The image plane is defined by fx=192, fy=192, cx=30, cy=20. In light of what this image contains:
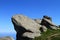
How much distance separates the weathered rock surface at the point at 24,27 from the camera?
45031 millimetres

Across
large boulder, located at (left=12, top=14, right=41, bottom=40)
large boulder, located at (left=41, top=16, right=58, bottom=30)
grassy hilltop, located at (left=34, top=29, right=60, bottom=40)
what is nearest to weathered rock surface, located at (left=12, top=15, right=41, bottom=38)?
large boulder, located at (left=12, top=14, right=41, bottom=40)

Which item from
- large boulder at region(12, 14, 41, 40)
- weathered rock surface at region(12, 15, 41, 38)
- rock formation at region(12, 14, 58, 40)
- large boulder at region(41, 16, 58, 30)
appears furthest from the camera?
large boulder at region(41, 16, 58, 30)

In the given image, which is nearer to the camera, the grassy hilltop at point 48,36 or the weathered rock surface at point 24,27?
the grassy hilltop at point 48,36

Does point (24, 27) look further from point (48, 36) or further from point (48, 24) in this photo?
point (48, 24)

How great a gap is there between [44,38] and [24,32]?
17.0 feet

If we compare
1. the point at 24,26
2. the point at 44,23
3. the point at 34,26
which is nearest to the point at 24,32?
the point at 24,26

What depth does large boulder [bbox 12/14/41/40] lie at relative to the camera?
44.9 meters

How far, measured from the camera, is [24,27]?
4550 cm

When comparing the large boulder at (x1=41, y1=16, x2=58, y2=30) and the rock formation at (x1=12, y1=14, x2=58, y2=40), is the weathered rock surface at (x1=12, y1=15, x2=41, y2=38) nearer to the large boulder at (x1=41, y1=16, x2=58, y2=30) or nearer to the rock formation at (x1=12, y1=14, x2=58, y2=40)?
the rock formation at (x1=12, y1=14, x2=58, y2=40)

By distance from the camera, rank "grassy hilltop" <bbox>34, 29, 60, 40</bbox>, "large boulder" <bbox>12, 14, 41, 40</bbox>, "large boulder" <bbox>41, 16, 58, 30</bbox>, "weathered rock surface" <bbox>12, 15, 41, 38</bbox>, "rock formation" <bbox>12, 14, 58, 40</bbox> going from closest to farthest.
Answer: "grassy hilltop" <bbox>34, 29, 60, 40</bbox>, "rock formation" <bbox>12, 14, 58, 40</bbox>, "large boulder" <bbox>12, 14, 41, 40</bbox>, "weathered rock surface" <bbox>12, 15, 41, 38</bbox>, "large boulder" <bbox>41, 16, 58, 30</bbox>

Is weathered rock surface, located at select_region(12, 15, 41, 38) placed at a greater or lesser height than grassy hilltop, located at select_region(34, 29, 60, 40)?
greater

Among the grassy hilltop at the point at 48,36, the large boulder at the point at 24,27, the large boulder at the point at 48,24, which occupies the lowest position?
the grassy hilltop at the point at 48,36

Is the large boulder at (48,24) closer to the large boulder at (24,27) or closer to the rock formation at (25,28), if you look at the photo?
the rock formation at (25,28)

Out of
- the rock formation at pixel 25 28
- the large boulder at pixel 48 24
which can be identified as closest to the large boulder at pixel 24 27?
the rock formation at pixel 25 28
